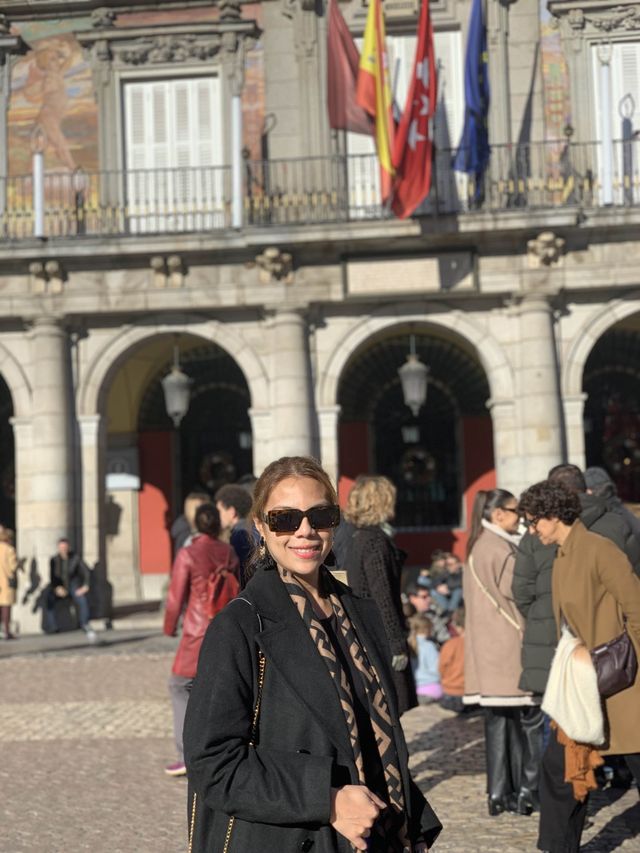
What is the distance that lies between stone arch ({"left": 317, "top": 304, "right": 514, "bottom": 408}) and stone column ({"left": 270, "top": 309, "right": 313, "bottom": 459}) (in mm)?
296

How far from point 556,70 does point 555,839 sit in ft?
45.6

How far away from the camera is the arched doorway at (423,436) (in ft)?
65.0

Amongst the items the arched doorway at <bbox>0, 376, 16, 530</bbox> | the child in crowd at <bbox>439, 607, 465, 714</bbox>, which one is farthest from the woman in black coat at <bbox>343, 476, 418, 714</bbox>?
the arched doorway at <bbox>0, 376, 16, 530</bbox>

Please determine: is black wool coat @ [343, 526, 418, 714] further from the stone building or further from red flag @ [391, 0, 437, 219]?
the stone building

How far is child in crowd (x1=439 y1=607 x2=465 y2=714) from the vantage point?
949 centimetres

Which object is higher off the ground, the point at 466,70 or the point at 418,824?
the point at 466,70

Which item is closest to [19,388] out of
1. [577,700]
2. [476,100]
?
[476,100]

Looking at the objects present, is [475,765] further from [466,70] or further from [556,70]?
[556,70]

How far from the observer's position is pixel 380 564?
6.36 m

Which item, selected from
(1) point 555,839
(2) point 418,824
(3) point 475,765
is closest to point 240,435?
(3) point 475,765

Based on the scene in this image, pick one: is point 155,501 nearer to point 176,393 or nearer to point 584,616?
point 176,393

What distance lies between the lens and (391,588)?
6.40 metres

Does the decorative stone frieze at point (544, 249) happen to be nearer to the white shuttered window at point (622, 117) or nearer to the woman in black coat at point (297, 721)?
the white shuttered window at point (622, 117)

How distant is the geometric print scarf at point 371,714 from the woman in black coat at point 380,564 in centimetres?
351
